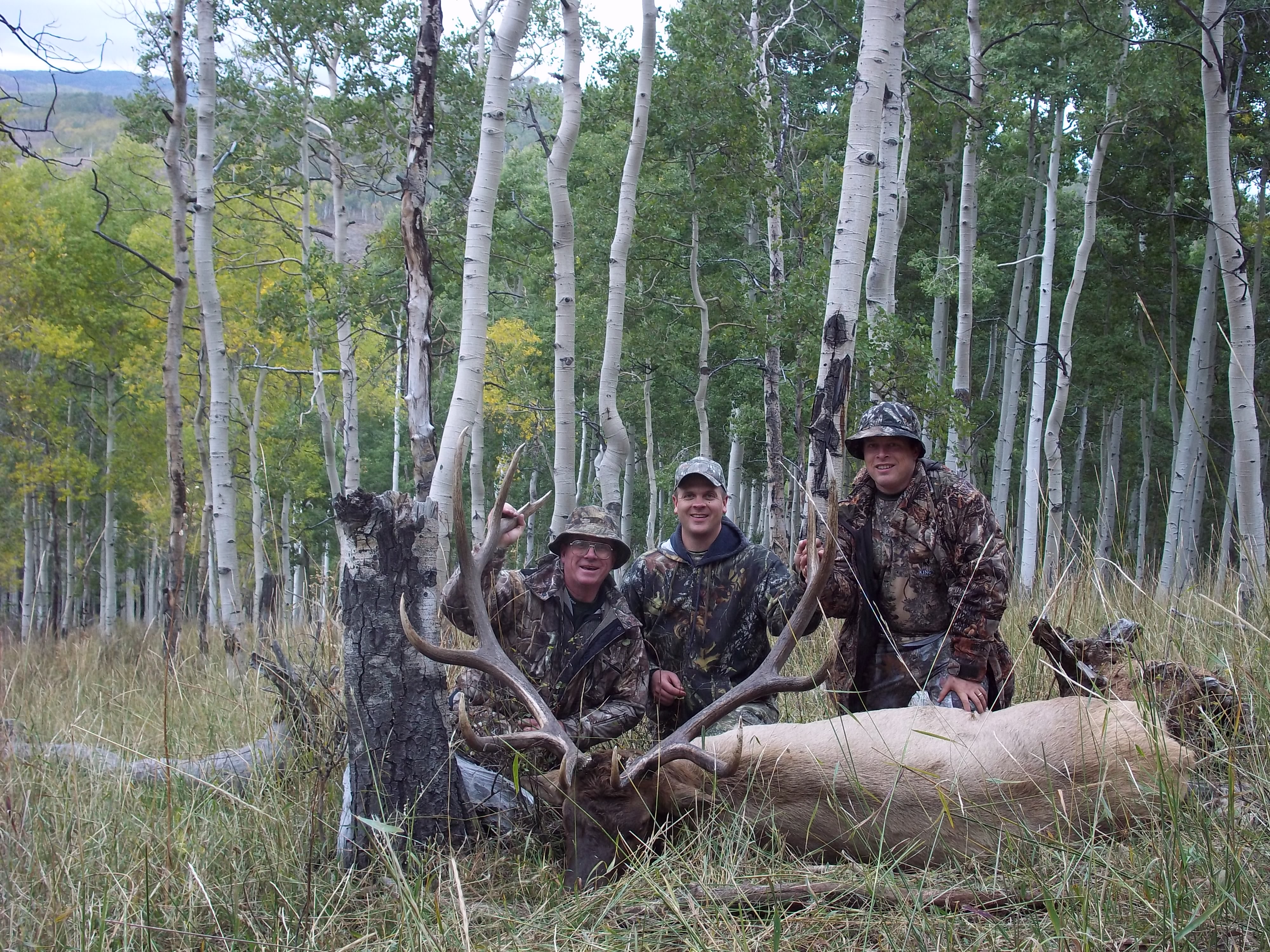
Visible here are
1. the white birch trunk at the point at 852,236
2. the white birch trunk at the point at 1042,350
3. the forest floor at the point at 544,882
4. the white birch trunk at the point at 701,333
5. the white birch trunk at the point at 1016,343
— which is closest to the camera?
the forest floor at the point at 544,882

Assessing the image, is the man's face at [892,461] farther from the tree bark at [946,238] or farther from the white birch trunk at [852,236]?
the tree bark at [946,238]

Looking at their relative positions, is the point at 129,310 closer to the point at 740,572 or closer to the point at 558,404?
the point at 558,404

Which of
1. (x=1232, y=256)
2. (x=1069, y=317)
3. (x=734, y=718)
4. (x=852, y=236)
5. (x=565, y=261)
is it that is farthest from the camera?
(x=1069, y=317)

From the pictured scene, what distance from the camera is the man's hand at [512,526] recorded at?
3.98m

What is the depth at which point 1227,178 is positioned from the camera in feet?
25.6

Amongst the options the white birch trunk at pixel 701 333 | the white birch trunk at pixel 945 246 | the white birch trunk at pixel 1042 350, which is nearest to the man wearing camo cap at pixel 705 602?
the white birch trunk at pixel 1042 350

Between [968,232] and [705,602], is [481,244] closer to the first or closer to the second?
[705,602]

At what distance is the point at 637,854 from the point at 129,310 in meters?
20.0

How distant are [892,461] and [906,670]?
0.89 meters

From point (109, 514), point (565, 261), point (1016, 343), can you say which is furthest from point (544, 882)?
point (109, 514)

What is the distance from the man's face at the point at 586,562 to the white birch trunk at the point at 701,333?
44.0ft

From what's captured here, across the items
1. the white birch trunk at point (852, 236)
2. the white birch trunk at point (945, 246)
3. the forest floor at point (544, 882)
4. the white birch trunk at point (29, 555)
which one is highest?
the white birch trunk at point (945, 246)

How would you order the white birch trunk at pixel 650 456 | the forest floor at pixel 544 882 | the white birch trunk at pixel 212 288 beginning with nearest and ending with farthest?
the forest floor at pixel 544 882 < the white birch trunk at pixel 212 288 < the white birch trunk at pixel 650 456

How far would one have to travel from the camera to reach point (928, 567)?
4289 mm
